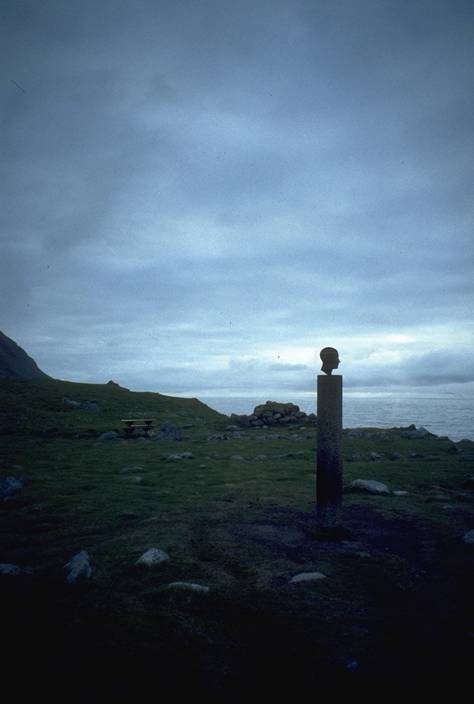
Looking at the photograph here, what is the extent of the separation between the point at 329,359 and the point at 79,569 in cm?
411

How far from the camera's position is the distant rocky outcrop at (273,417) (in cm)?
2802

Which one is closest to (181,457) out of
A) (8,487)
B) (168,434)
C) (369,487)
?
(8,487)

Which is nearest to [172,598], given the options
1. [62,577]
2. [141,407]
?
[62,577]

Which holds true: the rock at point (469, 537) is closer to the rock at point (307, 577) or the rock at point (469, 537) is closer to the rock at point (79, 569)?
the rock at point (307, 577)

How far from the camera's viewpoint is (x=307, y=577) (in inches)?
163

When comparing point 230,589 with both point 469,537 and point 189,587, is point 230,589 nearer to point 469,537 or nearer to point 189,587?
point 189,587

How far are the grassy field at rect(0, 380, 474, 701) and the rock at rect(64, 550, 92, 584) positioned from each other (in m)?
0.09

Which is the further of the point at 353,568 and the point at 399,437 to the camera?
the point at 399,437

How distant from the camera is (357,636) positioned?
3.12 metres

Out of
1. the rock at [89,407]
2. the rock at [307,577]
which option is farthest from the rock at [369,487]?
the rock at [89,407]

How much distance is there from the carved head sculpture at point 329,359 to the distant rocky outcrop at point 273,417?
22.1m

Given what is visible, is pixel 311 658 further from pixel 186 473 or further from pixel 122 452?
pixel 122 452

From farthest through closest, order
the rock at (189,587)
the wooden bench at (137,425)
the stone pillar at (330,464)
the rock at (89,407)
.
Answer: the rock at (89,407), the wooden bench at (137,425), the stone pillar at (330,464), the rock at (189,587)

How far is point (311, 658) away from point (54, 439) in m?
18.2
